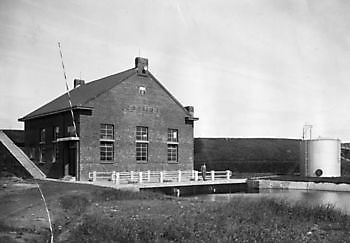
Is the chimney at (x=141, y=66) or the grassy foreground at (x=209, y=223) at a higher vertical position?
the chimney at (x=141, y=66)

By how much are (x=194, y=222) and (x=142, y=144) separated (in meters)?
20.1

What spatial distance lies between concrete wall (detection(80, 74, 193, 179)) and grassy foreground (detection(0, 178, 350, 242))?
14.0m

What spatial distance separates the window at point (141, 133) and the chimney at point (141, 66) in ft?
11.0

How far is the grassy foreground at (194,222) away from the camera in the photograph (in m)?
8.09

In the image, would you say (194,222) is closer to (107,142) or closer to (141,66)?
(107,142)

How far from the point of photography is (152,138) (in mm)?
29438

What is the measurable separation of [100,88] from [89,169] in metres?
5.25

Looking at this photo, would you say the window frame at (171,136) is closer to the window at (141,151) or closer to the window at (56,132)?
the window at (141,151)

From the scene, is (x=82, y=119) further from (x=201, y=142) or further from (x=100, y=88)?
(x=201, y=142)

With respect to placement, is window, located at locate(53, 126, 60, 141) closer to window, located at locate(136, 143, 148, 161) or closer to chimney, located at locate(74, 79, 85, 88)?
window, located at locate(136, 143, 148, 161)

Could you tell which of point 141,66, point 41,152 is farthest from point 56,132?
point 141,66

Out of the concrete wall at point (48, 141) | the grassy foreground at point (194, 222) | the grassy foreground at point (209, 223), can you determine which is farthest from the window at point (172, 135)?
the grassy foreground at point (209, 223)

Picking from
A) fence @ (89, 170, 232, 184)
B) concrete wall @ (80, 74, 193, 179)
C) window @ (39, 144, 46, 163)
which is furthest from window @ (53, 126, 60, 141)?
fence @ (89, 170, 232, 184)

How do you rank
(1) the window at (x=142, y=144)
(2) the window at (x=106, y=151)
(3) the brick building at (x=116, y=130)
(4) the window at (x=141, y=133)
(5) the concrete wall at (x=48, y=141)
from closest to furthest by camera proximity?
(3) the brick building at (x=116, y=130) < (2) the window at (x=106, y=151) < (5) the concrete wall at (x=48, y=141) < (1) the window at (x=142, y=144) < (4) the window at (x=141, y=133)
